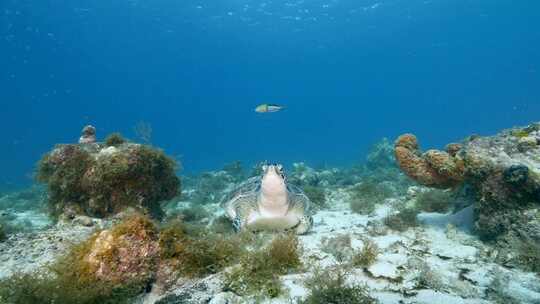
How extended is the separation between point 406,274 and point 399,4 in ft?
208

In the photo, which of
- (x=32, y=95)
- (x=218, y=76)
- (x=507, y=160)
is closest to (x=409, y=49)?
(x=218, y=76)

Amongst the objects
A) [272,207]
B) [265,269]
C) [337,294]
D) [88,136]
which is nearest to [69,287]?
[265,269]

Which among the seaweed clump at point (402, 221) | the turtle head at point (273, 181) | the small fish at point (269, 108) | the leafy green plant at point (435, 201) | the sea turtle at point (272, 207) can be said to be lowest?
the leafy green plant at point (435, 201)

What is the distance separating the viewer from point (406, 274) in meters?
4.39

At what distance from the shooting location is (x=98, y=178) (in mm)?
6707

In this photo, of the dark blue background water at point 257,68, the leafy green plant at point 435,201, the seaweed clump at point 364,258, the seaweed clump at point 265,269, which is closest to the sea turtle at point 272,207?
the seaweed clump at point 265,269

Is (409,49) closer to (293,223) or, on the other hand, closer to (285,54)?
(285,54)

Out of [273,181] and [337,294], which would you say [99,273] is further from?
[273,181]

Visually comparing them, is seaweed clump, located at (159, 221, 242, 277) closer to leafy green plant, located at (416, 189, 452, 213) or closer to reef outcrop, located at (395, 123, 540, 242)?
reef outcrop, located at (395, 123, 540, 242)

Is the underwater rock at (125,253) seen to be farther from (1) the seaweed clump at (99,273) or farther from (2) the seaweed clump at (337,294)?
(2) the seaweed clump at (337,294)

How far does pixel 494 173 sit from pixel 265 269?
15.5 feet

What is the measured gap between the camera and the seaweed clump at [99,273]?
3385mm

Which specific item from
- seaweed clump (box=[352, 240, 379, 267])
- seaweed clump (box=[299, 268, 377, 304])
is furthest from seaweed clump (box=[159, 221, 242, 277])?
seaweed clump (box=[352, 240, 379, 267])

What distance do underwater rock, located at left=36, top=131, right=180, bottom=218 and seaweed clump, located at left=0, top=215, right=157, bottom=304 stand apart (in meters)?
2.84
